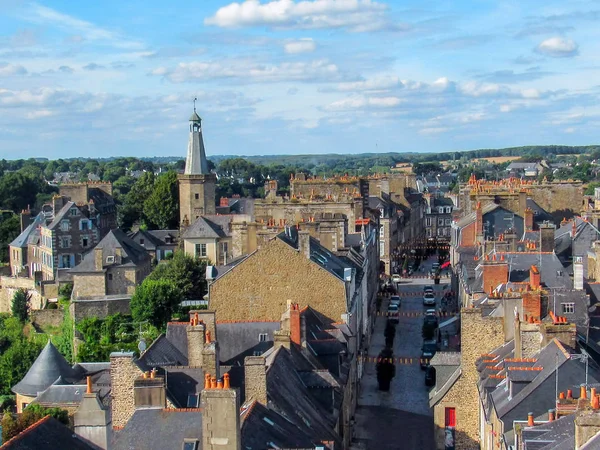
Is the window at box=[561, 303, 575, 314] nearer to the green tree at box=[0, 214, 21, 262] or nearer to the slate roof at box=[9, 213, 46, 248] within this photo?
the slate roof at box=[9, 213, 46, 248]

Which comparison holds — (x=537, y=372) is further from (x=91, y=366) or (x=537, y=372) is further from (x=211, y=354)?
(x=91, y=366)

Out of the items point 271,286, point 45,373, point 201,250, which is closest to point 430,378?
point 271,286

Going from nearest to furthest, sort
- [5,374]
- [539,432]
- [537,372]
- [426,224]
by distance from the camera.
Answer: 1. [539,432]
2. [537,372]
3. [5,374]
4. [426,224]

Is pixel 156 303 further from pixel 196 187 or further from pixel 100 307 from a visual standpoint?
pixel 196 187

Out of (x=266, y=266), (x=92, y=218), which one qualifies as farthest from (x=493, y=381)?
(x=92, y=218)

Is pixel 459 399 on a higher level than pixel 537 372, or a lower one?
lower

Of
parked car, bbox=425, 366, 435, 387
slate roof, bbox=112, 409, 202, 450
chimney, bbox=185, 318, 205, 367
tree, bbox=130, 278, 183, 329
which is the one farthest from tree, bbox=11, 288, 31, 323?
slate roof, bbox=112, 409, 202, 450
